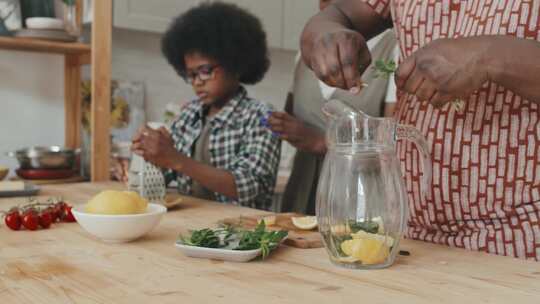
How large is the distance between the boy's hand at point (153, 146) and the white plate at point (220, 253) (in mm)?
775

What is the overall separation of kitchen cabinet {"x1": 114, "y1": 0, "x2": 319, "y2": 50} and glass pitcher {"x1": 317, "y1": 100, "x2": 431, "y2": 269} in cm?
172

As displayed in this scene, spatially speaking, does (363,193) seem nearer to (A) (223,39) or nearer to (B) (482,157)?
(B) (482,157)

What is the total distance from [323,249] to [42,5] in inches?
61.3

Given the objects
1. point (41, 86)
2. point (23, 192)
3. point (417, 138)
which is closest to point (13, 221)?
point (23, 192)

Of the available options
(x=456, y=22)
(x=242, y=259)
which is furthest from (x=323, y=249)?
(x=456, y=22)

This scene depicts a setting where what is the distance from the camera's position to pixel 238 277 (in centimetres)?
77

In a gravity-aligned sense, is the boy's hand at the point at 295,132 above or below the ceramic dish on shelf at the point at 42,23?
below

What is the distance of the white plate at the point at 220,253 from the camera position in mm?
838

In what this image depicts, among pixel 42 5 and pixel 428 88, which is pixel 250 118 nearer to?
pixel 42 5

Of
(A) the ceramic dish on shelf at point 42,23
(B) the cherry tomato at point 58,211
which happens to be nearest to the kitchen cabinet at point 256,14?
(A) the ceramic dish on shelf at point 42,23

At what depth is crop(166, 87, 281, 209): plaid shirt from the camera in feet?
6.04

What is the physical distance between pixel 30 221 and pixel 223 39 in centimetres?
108

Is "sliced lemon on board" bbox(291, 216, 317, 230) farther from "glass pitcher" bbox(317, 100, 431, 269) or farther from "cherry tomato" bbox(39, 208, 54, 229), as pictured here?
"cherry tomato" bbox(39, 208, 54, 229)

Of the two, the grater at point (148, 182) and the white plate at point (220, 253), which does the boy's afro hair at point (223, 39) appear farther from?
the white plate at point (220, 253)
